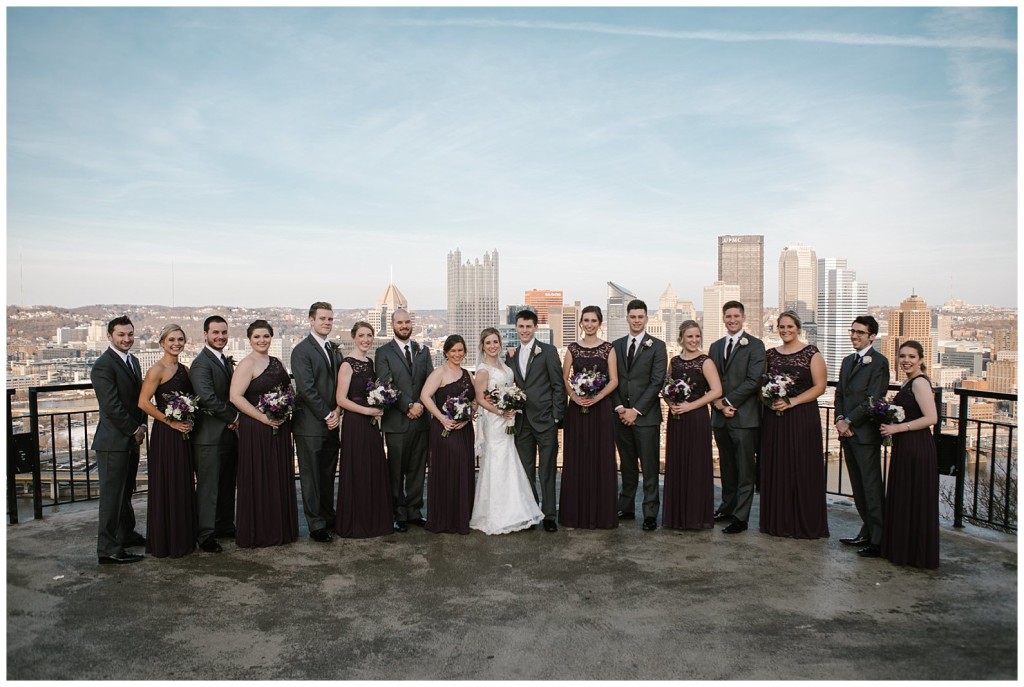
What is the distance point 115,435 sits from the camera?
5504 millimetres

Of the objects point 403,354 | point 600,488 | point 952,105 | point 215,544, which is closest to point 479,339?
point 403,354

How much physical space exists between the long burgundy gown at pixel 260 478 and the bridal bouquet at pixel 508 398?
5.88ft

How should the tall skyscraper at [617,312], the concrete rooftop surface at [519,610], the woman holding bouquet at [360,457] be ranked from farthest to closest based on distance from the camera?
the tall skyscraper at [617,312], the woman holding bouquet at [360,457], the concrete rooftop surface at [519,610]

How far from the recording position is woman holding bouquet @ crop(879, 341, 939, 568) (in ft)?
17.0

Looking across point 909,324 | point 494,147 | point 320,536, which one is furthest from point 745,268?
point 494,147

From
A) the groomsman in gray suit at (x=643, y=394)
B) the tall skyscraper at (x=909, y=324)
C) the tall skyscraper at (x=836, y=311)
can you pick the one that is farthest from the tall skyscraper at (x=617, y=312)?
the tall skyscraper at (x=909, y=324)

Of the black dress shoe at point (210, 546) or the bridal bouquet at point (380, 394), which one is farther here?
the bridal bouquet at point (380, 394)

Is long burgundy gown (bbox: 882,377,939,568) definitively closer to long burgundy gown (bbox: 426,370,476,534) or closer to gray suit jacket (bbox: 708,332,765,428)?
gray suit jacket (bbox: 708,332,765,428)

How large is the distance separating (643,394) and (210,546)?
3849mm

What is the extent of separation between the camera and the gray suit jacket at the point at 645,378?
20.9 feet

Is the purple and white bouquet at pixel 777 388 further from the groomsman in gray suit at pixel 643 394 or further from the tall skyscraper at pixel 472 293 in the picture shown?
the tall skyscraper at pixel 472 293

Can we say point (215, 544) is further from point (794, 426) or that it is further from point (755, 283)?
point (755, 283)

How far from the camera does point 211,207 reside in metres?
32.0

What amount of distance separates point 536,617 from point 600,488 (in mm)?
2152
